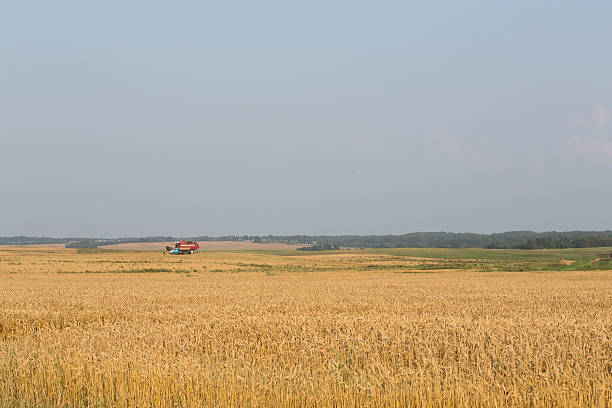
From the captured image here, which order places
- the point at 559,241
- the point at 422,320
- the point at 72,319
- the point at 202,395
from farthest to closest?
the point at 559,241 → the point at 72,319 → the point at 422,320 → the point at 202,395

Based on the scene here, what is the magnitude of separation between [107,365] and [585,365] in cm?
779

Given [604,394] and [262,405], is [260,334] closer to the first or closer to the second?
[262,405]

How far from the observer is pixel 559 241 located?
575 feet

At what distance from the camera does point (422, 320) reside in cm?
1230

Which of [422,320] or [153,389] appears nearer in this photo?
[153,389]

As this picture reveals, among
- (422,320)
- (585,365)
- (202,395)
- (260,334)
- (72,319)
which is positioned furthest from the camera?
(72,319)

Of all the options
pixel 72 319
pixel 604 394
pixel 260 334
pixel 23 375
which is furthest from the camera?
pixel 72 319

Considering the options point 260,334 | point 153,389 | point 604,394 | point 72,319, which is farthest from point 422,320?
point 72,319

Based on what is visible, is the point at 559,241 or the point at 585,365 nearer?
the point at 585,365

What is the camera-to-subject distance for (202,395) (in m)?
7.52

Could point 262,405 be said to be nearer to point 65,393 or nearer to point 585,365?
point 65,393

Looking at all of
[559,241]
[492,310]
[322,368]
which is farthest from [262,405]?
[559,241]

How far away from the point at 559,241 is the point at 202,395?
624 feet

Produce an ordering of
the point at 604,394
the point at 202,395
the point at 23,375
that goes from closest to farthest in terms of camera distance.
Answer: the point at 604,394 < the point at 202,395 < the point at 23,375
